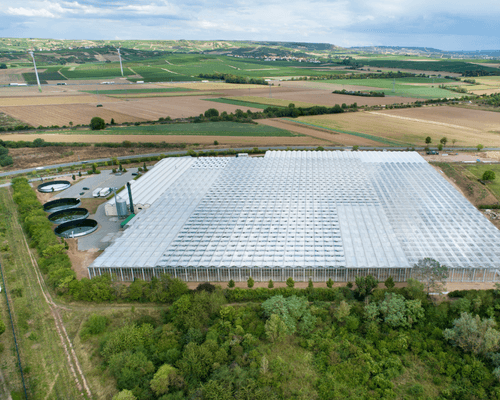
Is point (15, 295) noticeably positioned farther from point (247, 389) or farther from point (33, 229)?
point (247, 389)

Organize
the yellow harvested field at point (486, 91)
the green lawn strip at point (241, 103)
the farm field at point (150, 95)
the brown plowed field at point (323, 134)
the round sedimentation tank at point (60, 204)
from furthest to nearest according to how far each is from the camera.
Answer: the yellow harvested field at point (486, 91) → the farm field at point (150, 95) → the green lawn strip at point (241, 103) → the brown plowed field at point (323, 134) → the round sedimentation tank at point (60, 204)

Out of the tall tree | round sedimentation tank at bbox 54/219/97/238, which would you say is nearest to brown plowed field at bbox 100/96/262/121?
round sedimentation tank at bbox 54/219/97/238

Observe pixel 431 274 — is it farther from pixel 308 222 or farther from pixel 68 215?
pixel 68 215

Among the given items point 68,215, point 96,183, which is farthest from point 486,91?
point 68,215

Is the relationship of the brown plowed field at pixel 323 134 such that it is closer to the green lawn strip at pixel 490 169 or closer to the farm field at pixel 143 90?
the green lawn strip at pixel 490 169

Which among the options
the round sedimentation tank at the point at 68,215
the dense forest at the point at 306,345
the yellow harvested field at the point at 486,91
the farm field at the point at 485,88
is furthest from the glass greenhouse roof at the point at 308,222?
the farm field at the point at 485,88

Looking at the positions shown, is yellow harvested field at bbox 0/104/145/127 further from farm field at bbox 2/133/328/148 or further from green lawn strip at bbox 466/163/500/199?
green lawn strip at bbox 466/163/500/199

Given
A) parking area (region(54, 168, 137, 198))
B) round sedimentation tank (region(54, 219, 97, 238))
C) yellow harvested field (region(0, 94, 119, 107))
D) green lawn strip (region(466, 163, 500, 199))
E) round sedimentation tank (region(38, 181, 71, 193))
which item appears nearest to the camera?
round sedimentation tank (region(54, 219, 97, 238))
